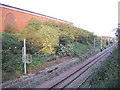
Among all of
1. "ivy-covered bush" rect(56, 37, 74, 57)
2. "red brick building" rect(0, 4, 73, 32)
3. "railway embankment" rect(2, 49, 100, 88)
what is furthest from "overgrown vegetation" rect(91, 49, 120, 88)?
"red brick building" rect(0, 4, 73, 32)

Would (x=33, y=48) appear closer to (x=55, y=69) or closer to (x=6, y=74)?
(x=55, y=69)

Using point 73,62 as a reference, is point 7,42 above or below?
above

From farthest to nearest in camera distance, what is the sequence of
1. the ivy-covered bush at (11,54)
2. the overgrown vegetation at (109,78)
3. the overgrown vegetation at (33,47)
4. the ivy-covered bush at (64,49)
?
the ivy-covered bush at (64,49) → the overgrown vegetation at (33,47) → the ivy-covered bush at (11,54) → the overgrown vegetation at (109,78)

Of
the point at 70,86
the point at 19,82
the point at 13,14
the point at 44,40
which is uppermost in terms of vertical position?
the point at 13,14

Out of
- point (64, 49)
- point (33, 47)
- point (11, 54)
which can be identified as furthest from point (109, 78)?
point (64, 49)

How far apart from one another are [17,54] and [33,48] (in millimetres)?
1574

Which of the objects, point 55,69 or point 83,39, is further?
point 83,39

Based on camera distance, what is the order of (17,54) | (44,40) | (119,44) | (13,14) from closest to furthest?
1. (119,44)
2. (17,54)
3. (44,40)
4. (13,14)

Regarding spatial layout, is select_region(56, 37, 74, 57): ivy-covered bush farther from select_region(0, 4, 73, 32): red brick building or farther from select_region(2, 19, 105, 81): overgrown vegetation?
select_region(0, 4, 73, 32): red brick building

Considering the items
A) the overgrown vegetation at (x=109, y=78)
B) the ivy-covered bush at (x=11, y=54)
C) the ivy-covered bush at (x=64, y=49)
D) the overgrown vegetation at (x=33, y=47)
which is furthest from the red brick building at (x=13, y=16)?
the overgrown vegetation at (x=109, y=78)

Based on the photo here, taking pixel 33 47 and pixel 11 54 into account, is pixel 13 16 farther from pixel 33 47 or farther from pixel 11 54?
pixel 11 54

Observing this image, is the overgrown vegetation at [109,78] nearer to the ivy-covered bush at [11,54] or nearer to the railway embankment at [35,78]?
the railway embankment at [35,78]

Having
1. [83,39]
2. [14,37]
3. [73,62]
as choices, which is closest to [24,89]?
[14,37]

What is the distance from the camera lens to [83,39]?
20141 mm
